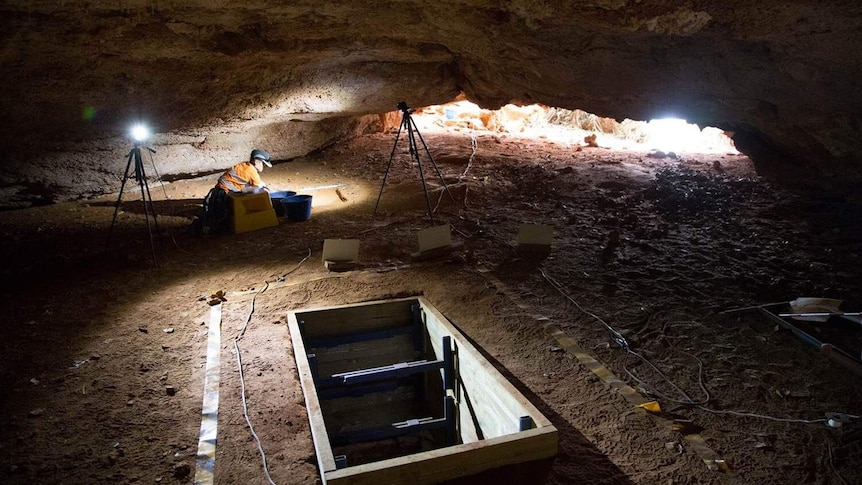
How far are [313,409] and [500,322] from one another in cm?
187

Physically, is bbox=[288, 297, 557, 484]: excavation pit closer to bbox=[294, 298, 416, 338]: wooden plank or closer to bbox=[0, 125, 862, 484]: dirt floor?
bbox=[294, 298, 416, 338]: wooden plank

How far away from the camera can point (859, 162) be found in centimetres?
619

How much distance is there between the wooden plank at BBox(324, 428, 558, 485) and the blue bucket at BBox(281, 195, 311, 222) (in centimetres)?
521

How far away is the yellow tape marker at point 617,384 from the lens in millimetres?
2850

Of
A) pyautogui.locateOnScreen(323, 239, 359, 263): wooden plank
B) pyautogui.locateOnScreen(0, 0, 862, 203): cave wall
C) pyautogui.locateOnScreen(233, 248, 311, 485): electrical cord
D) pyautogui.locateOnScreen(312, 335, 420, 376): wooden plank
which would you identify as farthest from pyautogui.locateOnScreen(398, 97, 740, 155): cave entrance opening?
pyautogui.locateOnScreen(312, 335, 420, 376): wooden plank

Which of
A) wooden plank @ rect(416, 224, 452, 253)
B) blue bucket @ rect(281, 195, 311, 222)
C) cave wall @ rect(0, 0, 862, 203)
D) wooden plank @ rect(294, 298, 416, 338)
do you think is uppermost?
cave wall @ rect(0, 0, 862, 203)

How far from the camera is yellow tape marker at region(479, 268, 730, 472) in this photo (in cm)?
285

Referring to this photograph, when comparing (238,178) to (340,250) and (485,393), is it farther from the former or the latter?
(485,393)

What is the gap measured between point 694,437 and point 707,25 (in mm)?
3427

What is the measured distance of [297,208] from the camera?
287 inches

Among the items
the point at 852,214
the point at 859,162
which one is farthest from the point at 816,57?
the point at 852,214

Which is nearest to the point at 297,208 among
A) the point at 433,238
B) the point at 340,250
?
the point at 340,250

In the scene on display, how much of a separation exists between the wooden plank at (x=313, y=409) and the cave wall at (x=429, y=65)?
10.4ft

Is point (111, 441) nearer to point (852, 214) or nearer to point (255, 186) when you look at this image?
point (255, 186)
